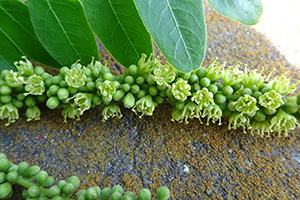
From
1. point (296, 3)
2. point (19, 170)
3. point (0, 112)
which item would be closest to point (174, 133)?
point (19, 170)

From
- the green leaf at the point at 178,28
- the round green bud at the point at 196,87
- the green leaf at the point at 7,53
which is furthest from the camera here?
the green leaf at the point at 7,53

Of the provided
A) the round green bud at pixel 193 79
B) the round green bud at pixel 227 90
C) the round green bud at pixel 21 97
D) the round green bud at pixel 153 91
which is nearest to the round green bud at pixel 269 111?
the round green bud at pixel 227 90

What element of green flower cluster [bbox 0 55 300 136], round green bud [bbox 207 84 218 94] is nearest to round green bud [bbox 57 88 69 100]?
green flower cluster [bbox 0 55 300 136]

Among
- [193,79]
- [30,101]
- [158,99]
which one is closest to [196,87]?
[193,79]

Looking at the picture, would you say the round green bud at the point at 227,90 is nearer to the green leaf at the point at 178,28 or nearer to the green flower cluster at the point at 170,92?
the green flower cluster at the point at 170,92

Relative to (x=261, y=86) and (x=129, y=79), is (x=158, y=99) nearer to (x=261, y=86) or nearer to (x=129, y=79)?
(x=129, y=79)

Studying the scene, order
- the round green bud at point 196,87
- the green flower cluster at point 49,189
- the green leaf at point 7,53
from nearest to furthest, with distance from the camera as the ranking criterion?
the green flower cluster at point 49,189 < the round green bud at point 196,87 < the green leaf at point 7,53

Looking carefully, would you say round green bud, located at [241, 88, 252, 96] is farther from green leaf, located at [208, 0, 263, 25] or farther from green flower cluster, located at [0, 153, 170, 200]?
green flower cluster, located at [0, 153, 170, 200]

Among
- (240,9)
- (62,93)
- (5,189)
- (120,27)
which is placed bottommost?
(5,189)
